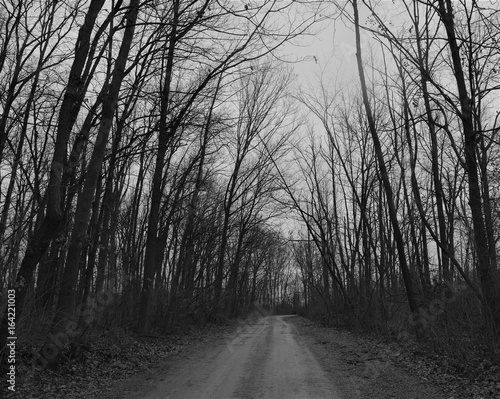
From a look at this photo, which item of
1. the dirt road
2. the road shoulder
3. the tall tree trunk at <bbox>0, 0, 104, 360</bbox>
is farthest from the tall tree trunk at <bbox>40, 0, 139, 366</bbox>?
the road shoulder

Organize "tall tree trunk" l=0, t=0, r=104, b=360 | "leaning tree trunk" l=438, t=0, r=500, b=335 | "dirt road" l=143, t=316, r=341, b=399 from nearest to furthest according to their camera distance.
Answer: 1. "tall tree trunk" l=0, t=0, r=104, b=360
2. "dirt road" l=143, t=316, r=341, b=399
3. "leaning tree trunk" l=438, t=0, r=500, b=335

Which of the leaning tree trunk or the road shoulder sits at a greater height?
the leaning tree trunk

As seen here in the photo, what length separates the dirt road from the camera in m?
6.79

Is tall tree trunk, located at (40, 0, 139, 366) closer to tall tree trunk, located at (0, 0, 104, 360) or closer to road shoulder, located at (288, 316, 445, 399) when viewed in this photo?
tall tree trunk, located at (0, 0, 104, 360)

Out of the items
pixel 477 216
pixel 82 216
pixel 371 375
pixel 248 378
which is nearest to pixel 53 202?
pixel 82 216

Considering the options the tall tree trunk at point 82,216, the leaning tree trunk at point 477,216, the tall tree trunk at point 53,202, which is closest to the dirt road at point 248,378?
the tall tree trunk at point 82,216

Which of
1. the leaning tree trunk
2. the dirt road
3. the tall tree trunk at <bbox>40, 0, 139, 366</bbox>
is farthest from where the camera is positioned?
the leaning tree trunk

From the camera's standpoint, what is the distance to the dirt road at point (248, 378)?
6.79 m

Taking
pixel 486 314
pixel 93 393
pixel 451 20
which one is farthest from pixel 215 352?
pixel 451 20

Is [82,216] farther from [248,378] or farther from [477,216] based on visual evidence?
[477,216]

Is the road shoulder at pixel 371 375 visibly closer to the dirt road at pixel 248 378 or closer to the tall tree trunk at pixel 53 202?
the dirt road at pixel 248 378

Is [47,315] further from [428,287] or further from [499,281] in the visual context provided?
[428,287]

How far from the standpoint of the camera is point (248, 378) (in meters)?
8.05

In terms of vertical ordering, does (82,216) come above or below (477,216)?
below
